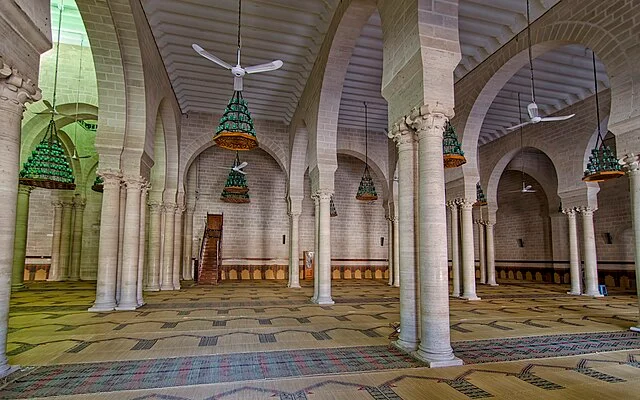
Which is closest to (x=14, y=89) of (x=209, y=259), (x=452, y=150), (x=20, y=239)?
(x=452, y=150)

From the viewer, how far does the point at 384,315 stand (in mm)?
Result: 7836

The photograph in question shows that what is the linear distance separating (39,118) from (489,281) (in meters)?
18.2

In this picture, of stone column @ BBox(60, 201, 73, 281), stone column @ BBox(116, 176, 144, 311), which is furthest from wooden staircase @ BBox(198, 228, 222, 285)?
stone column @ BBox(116, 176, 144, 311)

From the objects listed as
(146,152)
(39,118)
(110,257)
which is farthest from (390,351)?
(39,118)

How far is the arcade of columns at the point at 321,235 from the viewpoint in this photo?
13.5 ft

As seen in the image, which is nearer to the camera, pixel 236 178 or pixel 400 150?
pixel 400 150

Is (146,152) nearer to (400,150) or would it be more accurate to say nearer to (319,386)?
(400,150)

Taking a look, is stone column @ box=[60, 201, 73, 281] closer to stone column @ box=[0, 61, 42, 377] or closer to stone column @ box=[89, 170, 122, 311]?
stone column @ box=[89, 170, 122, 311]

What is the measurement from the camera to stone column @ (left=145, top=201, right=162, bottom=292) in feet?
40.5

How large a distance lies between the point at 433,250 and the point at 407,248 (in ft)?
1.68

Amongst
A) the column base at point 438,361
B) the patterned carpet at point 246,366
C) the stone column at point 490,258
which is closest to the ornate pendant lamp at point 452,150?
the patterned carpet at point 246,366

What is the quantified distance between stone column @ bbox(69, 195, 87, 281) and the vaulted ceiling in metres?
6.87

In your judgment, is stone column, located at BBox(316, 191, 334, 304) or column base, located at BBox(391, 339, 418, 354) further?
stone column, located at BBox(316, 191, 334, 304)

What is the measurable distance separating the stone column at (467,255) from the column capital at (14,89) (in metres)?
9.93
